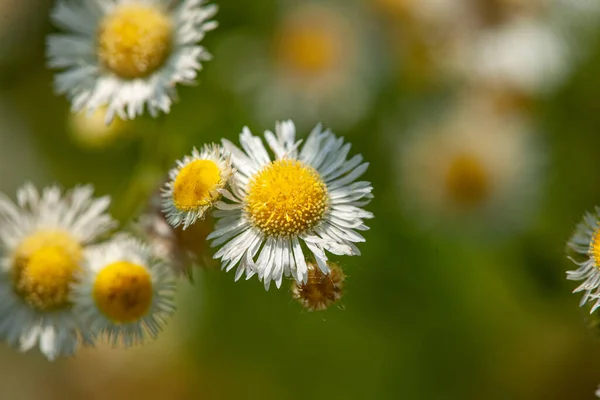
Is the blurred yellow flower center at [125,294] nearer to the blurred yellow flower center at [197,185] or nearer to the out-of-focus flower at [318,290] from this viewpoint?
the blurred yellow flower center at [197,185]

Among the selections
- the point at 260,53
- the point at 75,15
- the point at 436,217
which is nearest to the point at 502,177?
the point at 436,217

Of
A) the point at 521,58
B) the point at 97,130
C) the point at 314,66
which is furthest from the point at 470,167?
the point at 97,130

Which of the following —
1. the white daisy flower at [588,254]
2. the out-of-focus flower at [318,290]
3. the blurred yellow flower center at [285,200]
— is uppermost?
the white daisy flower at [588,254]

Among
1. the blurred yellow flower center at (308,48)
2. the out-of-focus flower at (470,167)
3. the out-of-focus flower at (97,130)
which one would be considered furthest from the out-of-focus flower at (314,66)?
the out-of-focus flower at (97,130)

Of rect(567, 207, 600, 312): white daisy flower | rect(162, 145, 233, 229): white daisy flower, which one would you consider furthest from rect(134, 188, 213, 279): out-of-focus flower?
rect(567, 207, 600, 312): white daisy flower

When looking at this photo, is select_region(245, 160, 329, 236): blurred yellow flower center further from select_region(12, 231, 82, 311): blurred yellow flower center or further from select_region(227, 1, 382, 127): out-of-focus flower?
select_region(227, 1, 382, 127): out-of-focus flower

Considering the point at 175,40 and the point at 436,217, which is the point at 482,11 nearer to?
the point at 436,217
